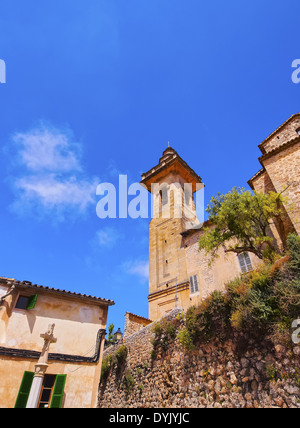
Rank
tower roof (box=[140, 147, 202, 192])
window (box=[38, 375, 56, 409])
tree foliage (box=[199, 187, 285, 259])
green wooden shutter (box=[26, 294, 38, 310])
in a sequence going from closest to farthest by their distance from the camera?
window (box=[38, 375, 56, 409]) < green wooden shutter (box=[26, 294, 38, 310]) < tree foliage (box=[199, 187, 285, 259]) < tower roof (box=[140, 147, 202, 192])

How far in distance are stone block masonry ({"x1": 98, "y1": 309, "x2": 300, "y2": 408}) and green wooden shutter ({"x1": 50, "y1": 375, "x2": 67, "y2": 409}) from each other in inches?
163

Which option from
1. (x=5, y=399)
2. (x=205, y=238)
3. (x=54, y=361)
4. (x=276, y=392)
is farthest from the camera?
(x=205, y=238)

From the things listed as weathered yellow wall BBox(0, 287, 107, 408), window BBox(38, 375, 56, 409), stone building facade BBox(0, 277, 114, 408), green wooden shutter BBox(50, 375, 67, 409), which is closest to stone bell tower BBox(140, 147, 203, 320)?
stone building facade BBox(0, 277, 114, 408)

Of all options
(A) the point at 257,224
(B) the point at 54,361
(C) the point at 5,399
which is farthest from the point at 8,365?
(A) the point at 257,224

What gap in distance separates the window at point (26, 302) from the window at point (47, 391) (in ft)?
8.96

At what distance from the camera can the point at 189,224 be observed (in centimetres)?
2478

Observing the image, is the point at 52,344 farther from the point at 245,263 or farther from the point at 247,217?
the point at 245,263

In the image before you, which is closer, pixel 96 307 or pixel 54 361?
pixel 54 361

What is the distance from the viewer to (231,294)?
9.81 meters

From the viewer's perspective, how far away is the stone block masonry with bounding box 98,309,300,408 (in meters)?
7.19

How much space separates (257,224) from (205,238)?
2766mm

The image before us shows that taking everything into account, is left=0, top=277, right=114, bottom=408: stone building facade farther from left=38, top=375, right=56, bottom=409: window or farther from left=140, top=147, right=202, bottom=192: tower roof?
left=140, top=147, right=202, bottom=192: tower roof

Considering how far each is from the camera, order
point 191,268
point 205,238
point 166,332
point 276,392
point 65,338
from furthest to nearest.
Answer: point 191,268 → point 205,238 → point 166,332 → point 65,338 → point 276,392
